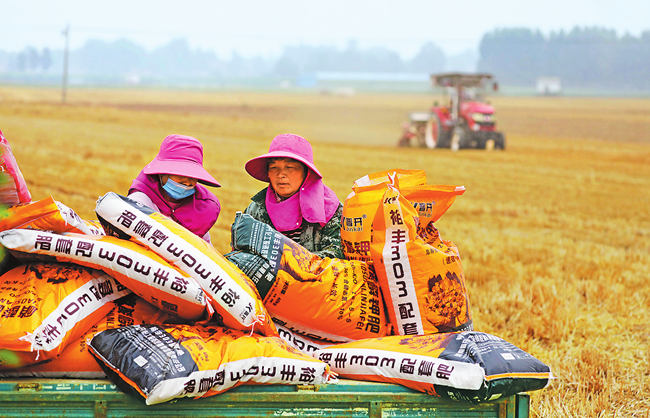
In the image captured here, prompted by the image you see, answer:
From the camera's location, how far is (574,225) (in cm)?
1013

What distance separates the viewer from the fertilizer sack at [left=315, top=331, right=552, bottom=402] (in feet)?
8.25

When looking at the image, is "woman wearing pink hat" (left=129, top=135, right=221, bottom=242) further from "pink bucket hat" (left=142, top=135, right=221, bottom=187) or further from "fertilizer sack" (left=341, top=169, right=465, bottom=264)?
"fertilizer sack" (left=341, top=169, right=465, bottom=264)

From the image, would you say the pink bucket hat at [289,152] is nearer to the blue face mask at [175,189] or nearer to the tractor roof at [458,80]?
the blue face mask at [175,189]

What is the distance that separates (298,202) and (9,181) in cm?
131

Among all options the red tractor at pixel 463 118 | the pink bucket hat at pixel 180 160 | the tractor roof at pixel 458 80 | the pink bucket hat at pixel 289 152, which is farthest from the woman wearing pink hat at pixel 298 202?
the tractor roof at pixel 458 80

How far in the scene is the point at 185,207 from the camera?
3.53 m

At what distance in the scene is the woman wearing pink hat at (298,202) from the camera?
3.51 metres

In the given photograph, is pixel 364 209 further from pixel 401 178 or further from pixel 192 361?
pixel 192 361

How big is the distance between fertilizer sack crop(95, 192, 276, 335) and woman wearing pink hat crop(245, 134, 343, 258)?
2.42ft

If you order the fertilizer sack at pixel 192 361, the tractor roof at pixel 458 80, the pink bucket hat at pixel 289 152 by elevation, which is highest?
the tractor roof at pixel 458 80

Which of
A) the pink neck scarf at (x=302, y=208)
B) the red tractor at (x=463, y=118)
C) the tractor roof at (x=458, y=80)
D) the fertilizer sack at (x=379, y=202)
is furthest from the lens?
the tractor roof at (x=458, y=80)

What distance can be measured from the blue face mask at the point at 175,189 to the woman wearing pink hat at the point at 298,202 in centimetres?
30

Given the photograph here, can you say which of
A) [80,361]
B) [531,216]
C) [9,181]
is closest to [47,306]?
[80,361]

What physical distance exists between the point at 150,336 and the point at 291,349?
0.51 meters
